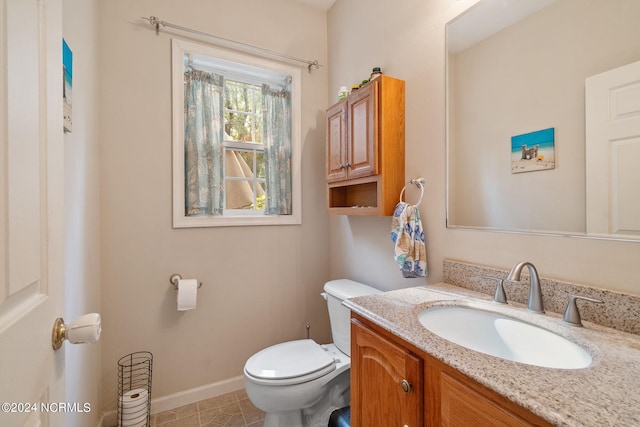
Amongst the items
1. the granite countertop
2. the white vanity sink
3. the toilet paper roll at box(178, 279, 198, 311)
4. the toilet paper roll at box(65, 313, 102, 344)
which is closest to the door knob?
the toilet paper roll at box(65, 313, 102, 344)

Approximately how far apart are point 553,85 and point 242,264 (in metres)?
1.88

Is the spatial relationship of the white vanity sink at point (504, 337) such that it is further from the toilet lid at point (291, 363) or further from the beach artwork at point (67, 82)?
the beach artwork at point (67, 82)

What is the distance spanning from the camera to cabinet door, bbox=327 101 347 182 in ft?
Result: 5.55

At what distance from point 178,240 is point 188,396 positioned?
1.01m

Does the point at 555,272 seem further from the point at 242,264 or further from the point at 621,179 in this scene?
the point at 242,264

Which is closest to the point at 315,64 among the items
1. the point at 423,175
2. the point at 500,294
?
the point at 423,175

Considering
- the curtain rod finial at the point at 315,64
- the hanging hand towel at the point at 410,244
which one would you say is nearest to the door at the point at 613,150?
the hanging hand towel at the point at 410,244

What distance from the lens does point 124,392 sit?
1.64 metres

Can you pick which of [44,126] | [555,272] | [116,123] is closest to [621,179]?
[555,272]

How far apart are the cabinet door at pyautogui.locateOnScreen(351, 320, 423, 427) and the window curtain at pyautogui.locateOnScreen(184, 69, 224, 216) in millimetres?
1337

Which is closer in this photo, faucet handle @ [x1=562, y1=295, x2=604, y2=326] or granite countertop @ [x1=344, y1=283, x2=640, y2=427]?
granite countertop @ [x1=344, y1=283, x2=640, y2=427]

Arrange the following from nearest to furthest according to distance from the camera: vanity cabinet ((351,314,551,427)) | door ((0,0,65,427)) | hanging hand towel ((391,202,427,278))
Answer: door ((0,0,65,427)), vanity cabinet ((351,314,551,427)), hanging hand towel ((391,202,427,278))

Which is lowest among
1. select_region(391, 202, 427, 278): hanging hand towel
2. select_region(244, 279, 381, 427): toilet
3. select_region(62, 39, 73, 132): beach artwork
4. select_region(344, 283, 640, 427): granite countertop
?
select_region(244, 279, 381, 427): toilet

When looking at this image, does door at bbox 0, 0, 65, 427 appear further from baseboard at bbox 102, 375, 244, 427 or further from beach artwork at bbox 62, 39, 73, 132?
baseboard at bbox 102, 375, 244, 427
